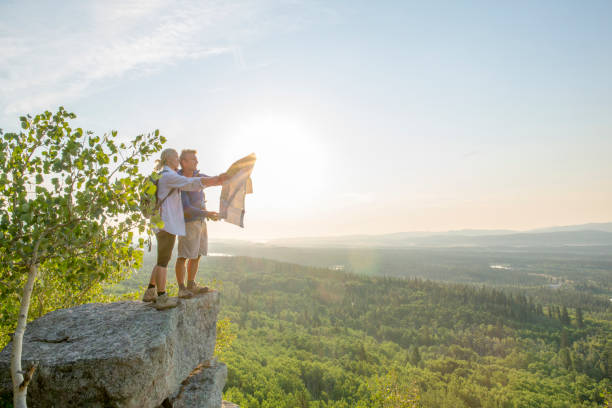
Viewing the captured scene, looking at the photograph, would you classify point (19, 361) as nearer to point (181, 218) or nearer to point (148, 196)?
point (148, 196)

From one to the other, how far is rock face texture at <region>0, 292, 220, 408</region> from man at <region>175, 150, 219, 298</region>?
1099 mm

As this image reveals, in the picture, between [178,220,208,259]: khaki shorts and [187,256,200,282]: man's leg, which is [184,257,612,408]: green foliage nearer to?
[187,256,200,282]: man's leg

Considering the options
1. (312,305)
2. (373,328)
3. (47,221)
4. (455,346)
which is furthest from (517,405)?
(47,221)

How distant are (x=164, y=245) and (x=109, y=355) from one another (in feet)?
9.08

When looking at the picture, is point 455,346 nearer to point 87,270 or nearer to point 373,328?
point 373,328

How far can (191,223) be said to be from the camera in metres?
9.79

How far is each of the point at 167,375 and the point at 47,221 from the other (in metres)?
4.91

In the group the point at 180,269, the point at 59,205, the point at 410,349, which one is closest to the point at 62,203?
the point at 59,205

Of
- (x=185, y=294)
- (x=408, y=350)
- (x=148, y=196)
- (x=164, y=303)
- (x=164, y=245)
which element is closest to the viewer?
(x=148, y=196)

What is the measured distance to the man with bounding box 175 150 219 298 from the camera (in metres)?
9.38

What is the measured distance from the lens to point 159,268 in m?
9.12

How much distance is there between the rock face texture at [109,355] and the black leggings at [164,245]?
5.70ft

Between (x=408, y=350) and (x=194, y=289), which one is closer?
(x=194, y=289)

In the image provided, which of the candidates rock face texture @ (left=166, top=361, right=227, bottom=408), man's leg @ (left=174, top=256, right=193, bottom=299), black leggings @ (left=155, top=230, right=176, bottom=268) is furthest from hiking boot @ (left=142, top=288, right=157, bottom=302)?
rock face texture @ (left=166, top=361, right=227, bottom=408)
